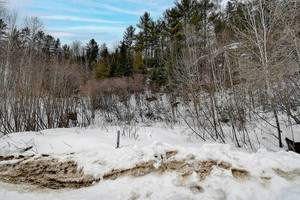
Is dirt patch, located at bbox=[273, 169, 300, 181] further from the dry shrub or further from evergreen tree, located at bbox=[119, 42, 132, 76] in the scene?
evergreen tree, located at bbox=[119, 42, 132, 76]

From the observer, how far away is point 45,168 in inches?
122

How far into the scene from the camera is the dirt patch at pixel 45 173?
2688mm

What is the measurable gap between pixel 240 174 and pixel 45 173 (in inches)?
141

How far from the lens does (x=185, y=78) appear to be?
920cm

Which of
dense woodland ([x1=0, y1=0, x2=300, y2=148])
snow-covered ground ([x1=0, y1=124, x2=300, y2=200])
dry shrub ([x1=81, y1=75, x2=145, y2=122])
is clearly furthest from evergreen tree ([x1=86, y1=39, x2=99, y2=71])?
snow-covered ground ([x1=0, y1=124, x2=300, y2=200])

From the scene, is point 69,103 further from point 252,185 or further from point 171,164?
point 252,185

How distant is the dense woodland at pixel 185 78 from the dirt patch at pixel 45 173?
4.12 m

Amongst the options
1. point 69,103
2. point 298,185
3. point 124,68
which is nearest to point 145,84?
point 124,68

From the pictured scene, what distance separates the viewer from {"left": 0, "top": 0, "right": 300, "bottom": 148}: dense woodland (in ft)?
18.8

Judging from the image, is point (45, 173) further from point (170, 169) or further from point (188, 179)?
point (188, 179)

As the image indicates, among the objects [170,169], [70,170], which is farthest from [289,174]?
[70,170]

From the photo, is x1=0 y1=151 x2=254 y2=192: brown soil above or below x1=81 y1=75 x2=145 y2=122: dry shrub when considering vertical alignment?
below

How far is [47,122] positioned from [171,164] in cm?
875

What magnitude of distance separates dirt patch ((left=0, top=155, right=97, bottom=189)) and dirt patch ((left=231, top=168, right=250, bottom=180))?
7.72 ft
